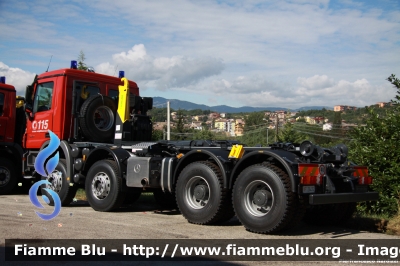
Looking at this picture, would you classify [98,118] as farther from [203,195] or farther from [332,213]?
[332,213]

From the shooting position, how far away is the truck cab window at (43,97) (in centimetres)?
1156

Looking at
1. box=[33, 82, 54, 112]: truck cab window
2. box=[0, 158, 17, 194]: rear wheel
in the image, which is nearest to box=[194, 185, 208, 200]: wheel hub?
box=[33, 82, 54, 112]: truck cab window

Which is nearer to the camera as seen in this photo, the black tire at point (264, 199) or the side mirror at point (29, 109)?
the black tire at point (264, 199)

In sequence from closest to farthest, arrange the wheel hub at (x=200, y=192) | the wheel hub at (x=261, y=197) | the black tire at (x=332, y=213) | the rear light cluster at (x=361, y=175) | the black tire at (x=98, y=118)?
the wheel hub at (x=261, y=197) < the rear light cluster at (x=361, y=175) < the wheel hub at (x=200, y=192) < the black tire at (x=332, y=213) < the black tire at (x=98, y=118)

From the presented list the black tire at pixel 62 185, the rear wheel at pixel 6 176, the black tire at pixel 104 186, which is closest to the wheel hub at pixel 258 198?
the black tire at pixel 104 186

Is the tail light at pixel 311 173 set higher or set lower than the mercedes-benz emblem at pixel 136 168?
higher

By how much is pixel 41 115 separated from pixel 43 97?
444 millimetres

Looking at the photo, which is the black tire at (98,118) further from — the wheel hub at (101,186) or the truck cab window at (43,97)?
the wheel hub at (101,186)

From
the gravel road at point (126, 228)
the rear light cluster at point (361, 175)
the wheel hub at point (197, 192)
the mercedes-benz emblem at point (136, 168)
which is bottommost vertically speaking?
the gravel road at point (126, 228)

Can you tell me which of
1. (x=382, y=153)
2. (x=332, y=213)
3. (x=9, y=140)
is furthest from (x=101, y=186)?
(x=382, y=153)

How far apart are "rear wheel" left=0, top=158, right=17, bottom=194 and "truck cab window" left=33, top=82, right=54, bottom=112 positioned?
2.76 meters

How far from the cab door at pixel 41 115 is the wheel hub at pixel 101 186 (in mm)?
2040

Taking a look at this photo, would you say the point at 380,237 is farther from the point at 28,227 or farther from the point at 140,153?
the point at 28,227

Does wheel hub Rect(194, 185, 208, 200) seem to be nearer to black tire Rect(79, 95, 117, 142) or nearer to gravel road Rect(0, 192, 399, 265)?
gravel road Rect(0, 192, 399, 265)
